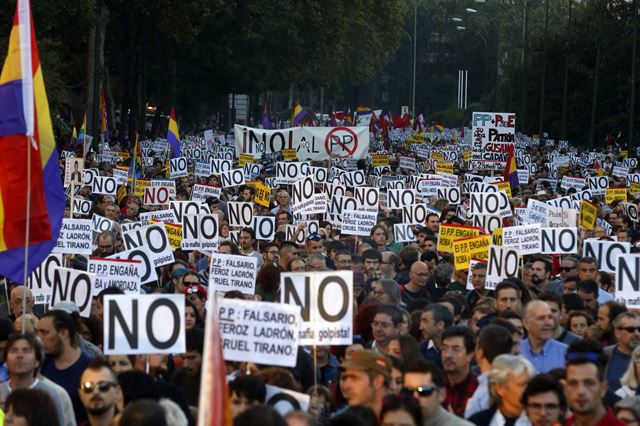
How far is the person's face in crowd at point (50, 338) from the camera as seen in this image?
33.4 ft

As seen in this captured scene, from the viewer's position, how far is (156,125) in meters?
67.5

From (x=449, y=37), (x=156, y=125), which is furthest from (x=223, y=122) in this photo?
(x=449, y=37)

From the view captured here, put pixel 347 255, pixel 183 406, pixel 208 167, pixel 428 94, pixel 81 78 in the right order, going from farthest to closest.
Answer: pixel 428 94, pixel 81 78, pixel 208 167, pixel 347 255, pixel 183 406

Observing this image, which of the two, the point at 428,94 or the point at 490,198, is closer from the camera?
the point at 490,198

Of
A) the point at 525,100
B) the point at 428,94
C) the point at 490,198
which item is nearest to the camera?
the point at 490,198

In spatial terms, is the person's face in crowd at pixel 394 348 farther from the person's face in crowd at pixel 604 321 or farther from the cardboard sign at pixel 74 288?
the cardboard sign at pixel 74 288

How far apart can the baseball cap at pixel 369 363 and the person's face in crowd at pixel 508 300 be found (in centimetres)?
352

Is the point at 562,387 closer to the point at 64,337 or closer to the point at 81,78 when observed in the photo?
the point at 64,337

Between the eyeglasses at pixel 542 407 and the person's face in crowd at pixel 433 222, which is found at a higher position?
the person's face in crowd at pixel 433 222

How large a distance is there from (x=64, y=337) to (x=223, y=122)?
82128 mm

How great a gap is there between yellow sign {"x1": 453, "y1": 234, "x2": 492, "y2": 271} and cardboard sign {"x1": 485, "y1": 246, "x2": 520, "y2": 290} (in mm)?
921

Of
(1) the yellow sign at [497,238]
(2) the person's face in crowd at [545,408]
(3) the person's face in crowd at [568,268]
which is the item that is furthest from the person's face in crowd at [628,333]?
(1) the yellow sign at [497,238]

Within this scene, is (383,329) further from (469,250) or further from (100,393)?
(469,250)

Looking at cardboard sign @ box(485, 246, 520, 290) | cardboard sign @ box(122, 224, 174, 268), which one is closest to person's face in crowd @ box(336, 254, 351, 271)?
cardboard sign @ box(485, 246, 520, 290)
